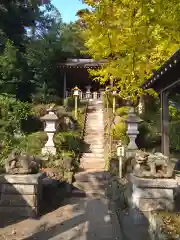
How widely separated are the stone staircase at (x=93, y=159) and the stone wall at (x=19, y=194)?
260cm

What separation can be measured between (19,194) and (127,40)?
8460mm

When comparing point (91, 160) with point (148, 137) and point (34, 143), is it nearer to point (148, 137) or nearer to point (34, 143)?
point (34, 143)

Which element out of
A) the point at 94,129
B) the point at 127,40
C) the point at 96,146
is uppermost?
the point at 127,40

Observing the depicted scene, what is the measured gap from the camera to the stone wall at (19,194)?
19.0 ft

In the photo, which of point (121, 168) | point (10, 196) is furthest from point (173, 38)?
point (10, 196)

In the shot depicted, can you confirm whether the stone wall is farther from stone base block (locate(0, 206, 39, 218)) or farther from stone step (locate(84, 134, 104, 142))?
stone step (locate(84, 134, 104, 142))

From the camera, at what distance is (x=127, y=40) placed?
11883 mm

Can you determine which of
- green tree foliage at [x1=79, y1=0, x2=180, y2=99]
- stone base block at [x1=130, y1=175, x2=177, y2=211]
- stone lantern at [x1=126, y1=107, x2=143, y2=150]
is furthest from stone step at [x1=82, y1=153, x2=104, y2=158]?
stone base block at [x1=130, y1=175, x2=177, y2=211]

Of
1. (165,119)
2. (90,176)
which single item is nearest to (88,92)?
(165,119)

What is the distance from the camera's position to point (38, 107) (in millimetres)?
16375

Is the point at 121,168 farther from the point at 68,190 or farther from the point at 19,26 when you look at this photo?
the point at 19,26

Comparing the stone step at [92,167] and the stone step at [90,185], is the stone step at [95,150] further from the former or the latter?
the stone step at [90,185]

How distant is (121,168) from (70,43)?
2076 centimetres

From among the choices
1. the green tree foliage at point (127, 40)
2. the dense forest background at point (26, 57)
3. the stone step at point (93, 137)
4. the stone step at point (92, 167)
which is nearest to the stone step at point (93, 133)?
the stone step at point (93, 137)
